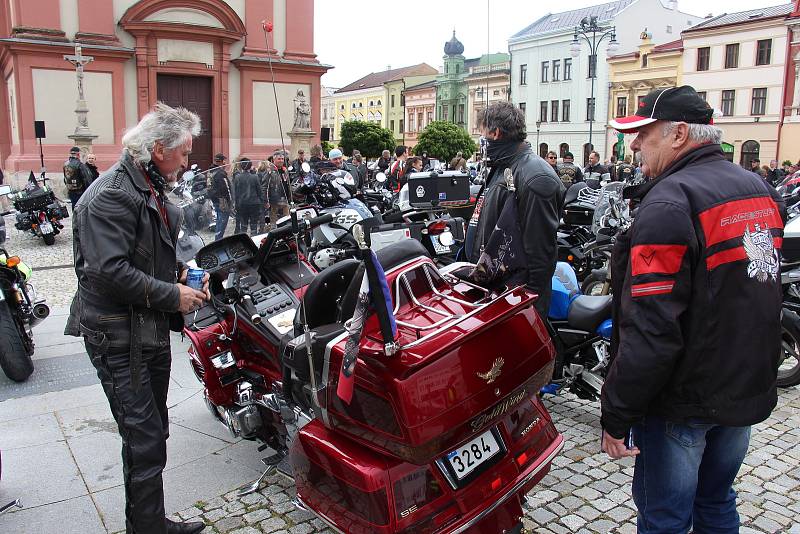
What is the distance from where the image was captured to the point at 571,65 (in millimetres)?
56875

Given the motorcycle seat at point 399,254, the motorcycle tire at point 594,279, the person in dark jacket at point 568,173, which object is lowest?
the motorcycle tire at point 594,279

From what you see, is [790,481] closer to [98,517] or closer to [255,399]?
[255,399]

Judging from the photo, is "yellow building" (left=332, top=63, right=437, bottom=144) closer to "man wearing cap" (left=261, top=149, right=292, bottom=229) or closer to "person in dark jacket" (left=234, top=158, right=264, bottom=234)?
"man wearing cap" (left=261, top=149, right=292, bottom=229)

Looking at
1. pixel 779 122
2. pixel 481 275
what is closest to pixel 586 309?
pixel 481 275

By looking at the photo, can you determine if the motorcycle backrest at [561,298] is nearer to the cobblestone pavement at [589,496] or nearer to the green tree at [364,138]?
the cobblestone pavement at [589,496]

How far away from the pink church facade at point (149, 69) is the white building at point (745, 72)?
91.7ft

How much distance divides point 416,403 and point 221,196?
2331mm

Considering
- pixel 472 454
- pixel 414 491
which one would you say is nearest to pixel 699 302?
pixel 472 454

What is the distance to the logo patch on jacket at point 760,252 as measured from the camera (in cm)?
215

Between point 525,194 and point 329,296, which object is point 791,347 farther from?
point 329,296

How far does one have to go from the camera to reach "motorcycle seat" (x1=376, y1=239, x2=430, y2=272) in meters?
2.93

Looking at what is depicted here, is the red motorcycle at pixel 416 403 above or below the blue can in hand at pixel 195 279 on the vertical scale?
below

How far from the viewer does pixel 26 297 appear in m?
5.62

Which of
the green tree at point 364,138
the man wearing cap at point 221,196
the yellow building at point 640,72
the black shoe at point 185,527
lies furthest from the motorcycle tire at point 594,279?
the green tree at point 364,138
